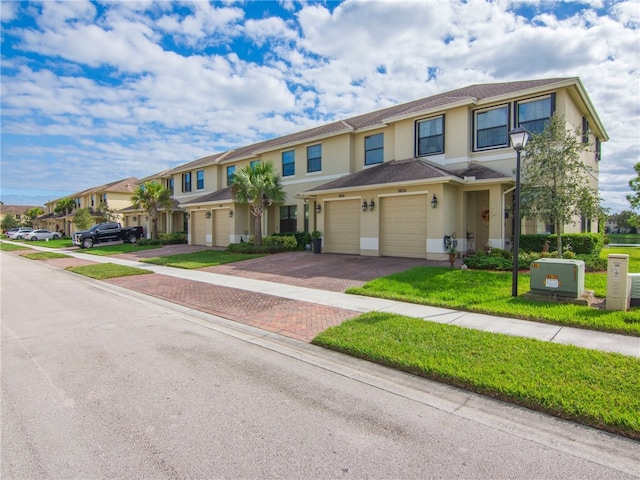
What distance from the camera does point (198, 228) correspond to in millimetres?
28938

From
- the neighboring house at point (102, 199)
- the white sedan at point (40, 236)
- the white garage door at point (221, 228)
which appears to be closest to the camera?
the white garage door at point (221, 228)

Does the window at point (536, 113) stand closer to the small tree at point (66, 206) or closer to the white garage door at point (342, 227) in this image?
the white garage door at point (342, 227)

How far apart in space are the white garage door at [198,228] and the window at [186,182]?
5679 millimetres

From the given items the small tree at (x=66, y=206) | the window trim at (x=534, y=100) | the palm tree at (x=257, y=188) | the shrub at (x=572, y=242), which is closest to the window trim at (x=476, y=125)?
the window trim at (x=534, y=100)

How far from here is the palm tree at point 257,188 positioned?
69.9 ft

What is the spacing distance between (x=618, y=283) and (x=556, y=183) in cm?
489

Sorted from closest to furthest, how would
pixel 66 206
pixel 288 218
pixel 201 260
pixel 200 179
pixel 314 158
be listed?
pixel 201 260 → pixel 314 158 → pixel 288 218 → pixel 200 179 → pixel 66 206

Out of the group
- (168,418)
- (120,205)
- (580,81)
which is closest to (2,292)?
(168,418)

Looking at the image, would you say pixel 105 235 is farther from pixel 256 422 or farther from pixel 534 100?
pixel 256 422

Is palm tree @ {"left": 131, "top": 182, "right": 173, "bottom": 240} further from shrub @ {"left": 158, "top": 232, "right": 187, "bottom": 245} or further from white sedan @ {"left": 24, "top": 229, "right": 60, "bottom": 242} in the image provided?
white sedan @ {"left": 24, "top": 229, "right": 60, "bottom": 242}

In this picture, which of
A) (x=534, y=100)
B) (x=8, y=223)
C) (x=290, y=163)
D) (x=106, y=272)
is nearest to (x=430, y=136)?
(x=534, y=100)

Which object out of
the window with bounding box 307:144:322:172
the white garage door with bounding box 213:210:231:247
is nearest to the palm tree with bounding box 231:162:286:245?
the window with bounding box 307:144:322:172

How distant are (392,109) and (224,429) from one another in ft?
70.5

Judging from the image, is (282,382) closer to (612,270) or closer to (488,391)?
(488,391)
